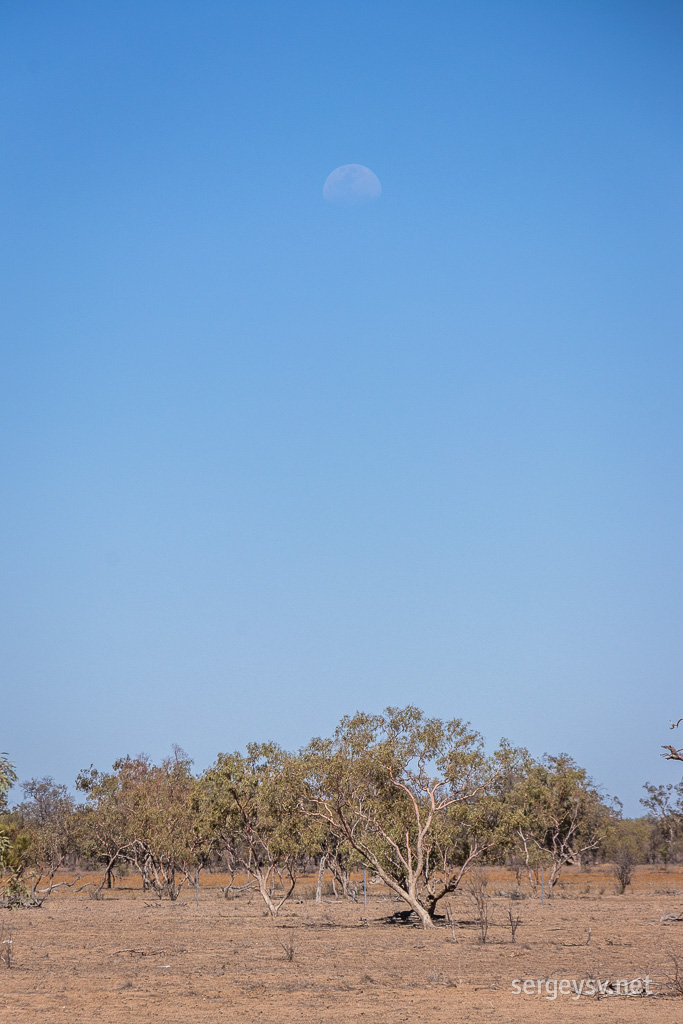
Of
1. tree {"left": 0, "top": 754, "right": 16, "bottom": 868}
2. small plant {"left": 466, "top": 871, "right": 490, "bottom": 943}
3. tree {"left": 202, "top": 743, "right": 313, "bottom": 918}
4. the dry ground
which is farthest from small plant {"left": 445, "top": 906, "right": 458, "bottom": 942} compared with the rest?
tree {"left": 0, "top": 754, "right": 16, "bottom": 868}

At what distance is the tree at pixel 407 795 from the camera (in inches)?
1227

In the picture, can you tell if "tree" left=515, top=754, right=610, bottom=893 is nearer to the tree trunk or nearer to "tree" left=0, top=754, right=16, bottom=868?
the tree trunk

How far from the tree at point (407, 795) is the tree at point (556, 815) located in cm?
2438

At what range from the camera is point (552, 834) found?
58.3 metres

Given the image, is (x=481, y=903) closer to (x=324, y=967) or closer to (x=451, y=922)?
(x=451, y=922)

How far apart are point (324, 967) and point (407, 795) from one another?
11.9 metres

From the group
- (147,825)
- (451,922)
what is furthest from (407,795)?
(147,825)

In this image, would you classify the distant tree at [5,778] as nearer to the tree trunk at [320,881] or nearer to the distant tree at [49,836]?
the distant tree at [49,836]

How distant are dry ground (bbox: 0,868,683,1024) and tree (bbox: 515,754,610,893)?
1677 centimetres

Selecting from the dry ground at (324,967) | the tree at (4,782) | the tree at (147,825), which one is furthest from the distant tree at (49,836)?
the tree at (4,782)

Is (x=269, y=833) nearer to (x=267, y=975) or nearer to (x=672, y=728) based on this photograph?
(x=267, y=975)

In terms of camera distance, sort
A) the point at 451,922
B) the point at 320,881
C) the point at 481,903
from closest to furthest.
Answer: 1. the point at 481,903
2. the point at 451,922
3. the point at 320,881

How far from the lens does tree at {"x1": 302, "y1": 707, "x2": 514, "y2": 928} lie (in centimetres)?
3116

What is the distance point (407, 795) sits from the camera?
106 feet
